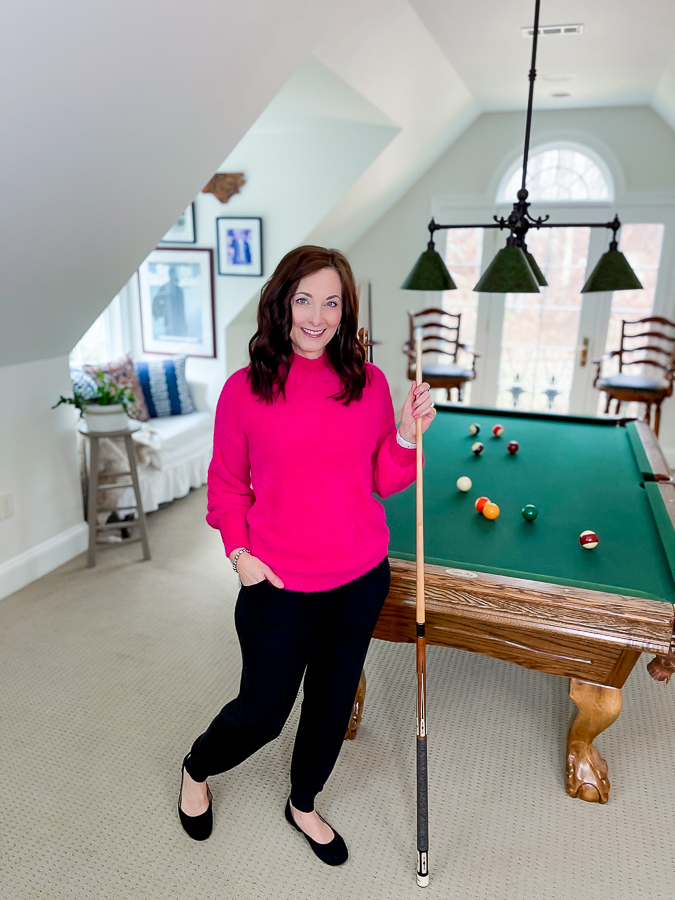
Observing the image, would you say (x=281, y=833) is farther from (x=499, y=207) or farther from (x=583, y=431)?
(x=499, y=207)

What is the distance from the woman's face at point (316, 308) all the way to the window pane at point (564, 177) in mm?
4119

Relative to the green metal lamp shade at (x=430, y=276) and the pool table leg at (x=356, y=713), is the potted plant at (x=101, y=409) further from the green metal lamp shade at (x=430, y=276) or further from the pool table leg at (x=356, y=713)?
the pool table leg at (x=356, y=713)

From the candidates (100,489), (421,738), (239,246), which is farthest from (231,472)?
(239,246)

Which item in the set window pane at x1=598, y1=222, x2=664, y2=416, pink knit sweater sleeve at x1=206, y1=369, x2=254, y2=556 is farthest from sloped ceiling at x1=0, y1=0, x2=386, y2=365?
window pane at x1=598, y1=222, x2=664, y2=416

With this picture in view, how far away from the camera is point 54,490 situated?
11.2 feet

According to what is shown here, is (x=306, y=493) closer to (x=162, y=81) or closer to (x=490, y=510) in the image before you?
(x=490, y=510)

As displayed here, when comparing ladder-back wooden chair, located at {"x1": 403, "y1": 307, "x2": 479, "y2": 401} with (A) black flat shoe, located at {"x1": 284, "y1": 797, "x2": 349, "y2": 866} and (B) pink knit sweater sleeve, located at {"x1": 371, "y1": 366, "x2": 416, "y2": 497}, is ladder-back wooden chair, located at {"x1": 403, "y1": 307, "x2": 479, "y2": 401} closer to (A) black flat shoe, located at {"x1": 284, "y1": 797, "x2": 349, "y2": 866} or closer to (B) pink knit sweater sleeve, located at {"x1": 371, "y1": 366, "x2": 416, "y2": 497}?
(B) pink knit sweater sleeve, located at {"x1": 371, "y1": 366, "x2": 416, "y2": 497}

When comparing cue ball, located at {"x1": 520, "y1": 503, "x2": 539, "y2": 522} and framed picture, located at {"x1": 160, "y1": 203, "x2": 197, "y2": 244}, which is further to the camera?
framed picture, located at {"x1": 160, "y1": 203, "x2": 197, "y2": 244}

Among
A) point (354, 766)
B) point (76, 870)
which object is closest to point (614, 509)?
point (354, 766)

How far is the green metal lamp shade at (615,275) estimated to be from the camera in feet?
7.86

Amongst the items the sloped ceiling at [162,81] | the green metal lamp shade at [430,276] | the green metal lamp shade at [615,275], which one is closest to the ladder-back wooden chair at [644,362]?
the sloped ceiling at [162,81]

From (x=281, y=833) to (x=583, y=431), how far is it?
2295 mm

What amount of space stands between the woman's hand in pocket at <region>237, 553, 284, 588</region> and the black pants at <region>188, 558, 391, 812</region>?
3 cm

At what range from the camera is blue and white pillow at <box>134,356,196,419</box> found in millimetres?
4535
